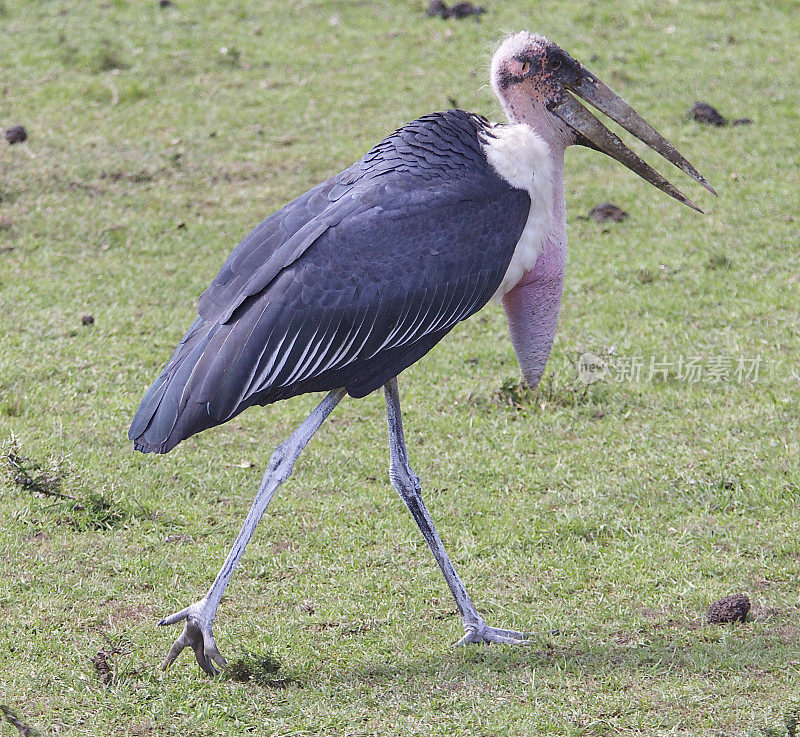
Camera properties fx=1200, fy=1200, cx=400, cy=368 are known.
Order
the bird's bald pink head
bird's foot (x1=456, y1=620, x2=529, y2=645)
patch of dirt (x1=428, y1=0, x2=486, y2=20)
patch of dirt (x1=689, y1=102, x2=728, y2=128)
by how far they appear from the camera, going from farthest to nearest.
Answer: patch of dirt (x1=428, y1=0, x2=486, y2=20), patch of dirt (x1=689, y1=102, x2=728, y2=128), the bird's bald pink head, bird's foot (x1=456, y1=620, x2=529, y2=645)

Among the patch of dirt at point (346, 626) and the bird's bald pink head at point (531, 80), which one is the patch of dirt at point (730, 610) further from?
the bird's bald pink head at point (531, 80)

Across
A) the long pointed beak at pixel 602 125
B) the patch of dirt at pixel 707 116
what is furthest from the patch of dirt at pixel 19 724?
the patch of dirt at pixel 707 116

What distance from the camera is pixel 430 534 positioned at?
4.26 metres

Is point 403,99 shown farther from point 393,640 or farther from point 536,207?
point 393,640

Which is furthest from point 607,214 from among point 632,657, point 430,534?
point 632,657

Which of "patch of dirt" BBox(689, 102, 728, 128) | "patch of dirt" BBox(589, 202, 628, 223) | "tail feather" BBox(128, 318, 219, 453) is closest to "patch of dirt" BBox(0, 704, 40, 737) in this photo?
"tail feather" BBox(128, 318, 219, 453)

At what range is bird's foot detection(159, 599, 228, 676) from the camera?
3.76m

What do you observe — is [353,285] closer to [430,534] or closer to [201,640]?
[430,534]

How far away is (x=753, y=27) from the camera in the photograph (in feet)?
34.8

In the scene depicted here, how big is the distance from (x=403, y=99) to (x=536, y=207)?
5494 millimetres

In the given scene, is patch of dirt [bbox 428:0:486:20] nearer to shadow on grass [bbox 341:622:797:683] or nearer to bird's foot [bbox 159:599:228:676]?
shadow on grass [bbox 341:622:797:683]

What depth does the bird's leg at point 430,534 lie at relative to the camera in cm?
411

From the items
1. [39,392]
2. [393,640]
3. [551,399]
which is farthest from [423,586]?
[39,392]

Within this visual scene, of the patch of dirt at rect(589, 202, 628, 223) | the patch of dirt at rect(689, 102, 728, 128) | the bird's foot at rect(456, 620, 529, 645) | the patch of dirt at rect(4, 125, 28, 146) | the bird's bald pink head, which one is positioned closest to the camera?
the bird's foot at rect(456, 620, 529, 645)
